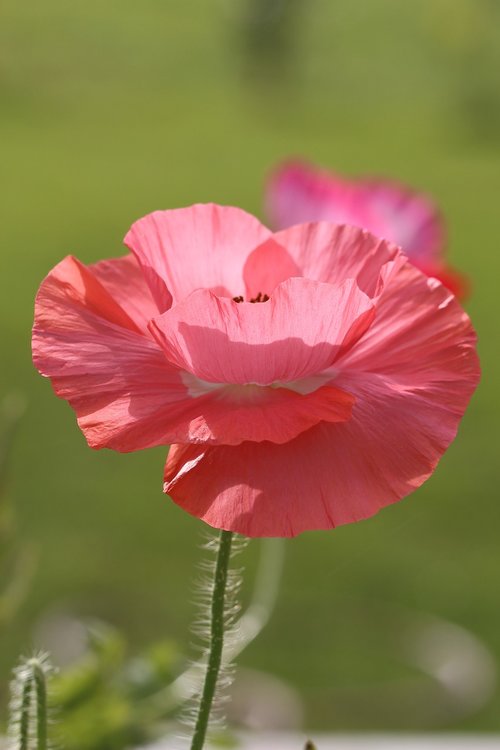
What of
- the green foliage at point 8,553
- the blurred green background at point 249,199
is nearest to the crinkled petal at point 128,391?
the green foliage at point 8,553

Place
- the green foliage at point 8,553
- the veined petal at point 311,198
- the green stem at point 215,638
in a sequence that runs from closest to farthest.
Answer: the green stem at point 215,638 → the green foliage at point 8,553 → the veined petal at point 311,198

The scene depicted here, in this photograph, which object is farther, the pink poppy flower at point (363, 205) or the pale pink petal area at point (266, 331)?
the pink poppy flower at point (363, 205)

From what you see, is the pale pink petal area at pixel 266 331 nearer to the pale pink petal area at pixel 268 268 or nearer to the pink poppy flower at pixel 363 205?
→ the pale pink petal area at pixel 268 268

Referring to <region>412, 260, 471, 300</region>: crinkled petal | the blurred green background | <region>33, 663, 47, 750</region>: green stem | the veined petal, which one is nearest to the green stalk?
<region>33, 663, 47, 750</region>: green stem

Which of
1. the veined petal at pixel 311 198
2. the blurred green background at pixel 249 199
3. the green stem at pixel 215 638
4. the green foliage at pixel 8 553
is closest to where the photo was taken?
the green stem at pixel 215 638

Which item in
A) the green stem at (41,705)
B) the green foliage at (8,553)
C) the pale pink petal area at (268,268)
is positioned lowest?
the green stem at (41,705)

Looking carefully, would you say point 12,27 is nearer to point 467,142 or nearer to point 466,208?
point 467,142

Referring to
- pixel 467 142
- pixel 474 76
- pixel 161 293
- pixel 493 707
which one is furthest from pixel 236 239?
pixel 474 76
